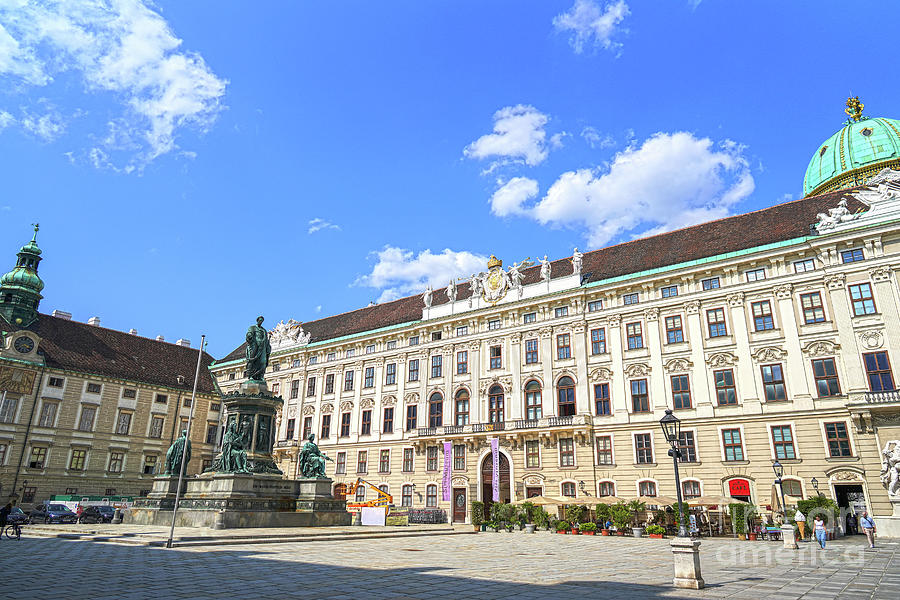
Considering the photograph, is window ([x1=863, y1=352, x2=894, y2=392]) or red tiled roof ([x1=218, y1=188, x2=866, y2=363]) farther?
red tiled roof ([x1=218, y1=188, x2=866, y2=363])

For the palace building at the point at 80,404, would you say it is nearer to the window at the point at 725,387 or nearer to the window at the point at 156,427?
the window at the point at 156,427

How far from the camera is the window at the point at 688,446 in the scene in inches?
1367

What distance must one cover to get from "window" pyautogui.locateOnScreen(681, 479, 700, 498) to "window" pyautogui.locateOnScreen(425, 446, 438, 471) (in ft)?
59.9

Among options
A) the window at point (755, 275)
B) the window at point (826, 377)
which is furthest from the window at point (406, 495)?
the window at point (826, 377)

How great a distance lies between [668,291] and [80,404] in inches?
1882

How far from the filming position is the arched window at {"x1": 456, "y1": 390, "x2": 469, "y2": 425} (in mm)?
44594

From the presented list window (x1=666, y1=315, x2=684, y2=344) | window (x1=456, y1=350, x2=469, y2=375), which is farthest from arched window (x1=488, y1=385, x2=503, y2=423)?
window (x1=666, y1=315, x2=684, y2=344)

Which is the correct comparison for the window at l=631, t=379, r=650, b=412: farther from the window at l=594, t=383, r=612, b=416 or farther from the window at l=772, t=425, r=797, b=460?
the window at l=772, t=425, r=797, b=460

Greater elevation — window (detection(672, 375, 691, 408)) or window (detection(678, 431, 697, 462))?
window (detection(672, 375, 691, 408))

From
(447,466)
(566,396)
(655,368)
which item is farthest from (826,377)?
(447,466)

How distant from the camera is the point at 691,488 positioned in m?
33.9

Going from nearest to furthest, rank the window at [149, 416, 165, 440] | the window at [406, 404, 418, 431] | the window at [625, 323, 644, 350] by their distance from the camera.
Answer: the window at [625, 323, 644, 350]
the window at [406, 404, 418, 431]
the window at [149, 416, 165, 440]

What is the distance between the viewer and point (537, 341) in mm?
42625

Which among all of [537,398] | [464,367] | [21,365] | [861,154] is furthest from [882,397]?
[21,365]
